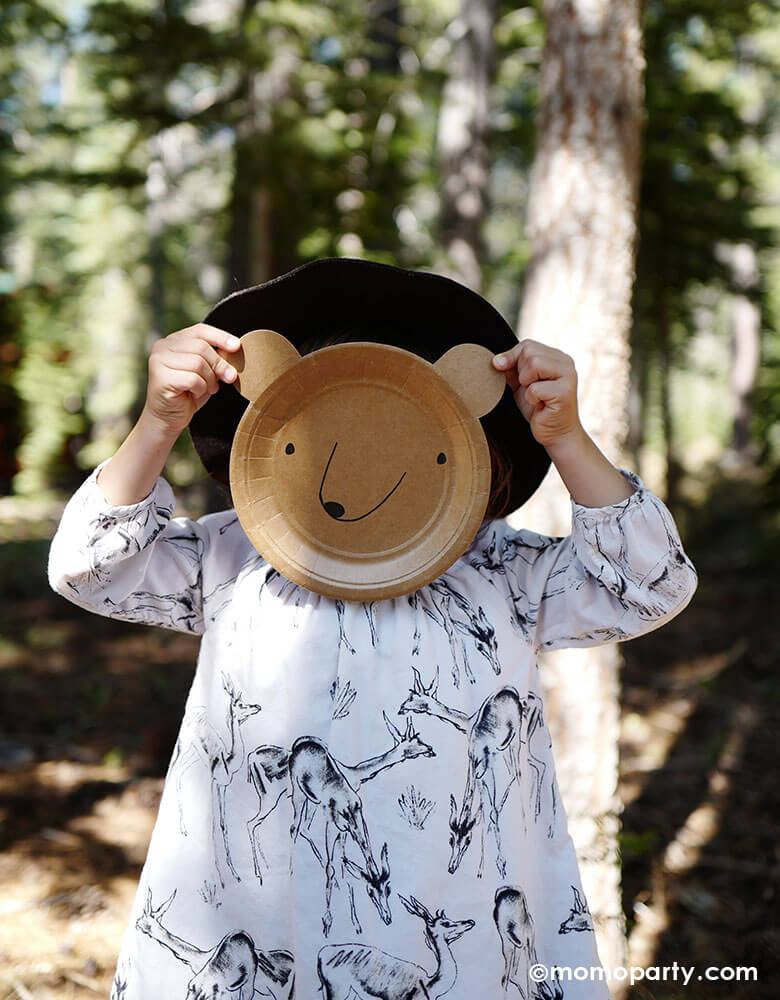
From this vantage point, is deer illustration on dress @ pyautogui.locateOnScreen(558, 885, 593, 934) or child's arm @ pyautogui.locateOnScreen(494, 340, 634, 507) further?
deer illustration on dress @ pyautogui.locateOnScreen(558, 885, 593, 934)

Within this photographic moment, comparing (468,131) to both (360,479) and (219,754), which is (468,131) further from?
(219,754)

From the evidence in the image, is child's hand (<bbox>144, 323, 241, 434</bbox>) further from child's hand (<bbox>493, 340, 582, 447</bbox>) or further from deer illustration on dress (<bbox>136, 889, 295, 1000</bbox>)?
deer illustration on dress (<bbox>136, 889, 295, 1000</bbox>)

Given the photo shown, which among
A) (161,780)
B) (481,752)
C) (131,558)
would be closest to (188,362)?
(131,558)

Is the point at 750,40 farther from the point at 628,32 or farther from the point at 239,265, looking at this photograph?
the point at 628,32

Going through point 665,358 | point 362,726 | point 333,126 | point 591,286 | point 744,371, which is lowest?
point 744,371

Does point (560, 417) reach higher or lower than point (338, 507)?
higher

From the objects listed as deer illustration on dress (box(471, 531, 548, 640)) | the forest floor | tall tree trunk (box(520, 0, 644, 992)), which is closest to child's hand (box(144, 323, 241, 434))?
deer illustration on dress (box(471, 531, 548, 640))

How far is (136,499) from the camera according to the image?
1.37 m

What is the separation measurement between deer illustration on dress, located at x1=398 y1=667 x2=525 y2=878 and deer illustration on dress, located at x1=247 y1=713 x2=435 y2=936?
0.06m

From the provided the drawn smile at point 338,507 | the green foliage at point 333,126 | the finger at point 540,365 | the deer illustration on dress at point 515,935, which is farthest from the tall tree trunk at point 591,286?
the green foliage at point 333,126

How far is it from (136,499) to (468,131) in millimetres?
6562

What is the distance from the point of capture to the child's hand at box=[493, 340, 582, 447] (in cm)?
132

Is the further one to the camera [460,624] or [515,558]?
[515,558]

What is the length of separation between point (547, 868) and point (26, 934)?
2197 mm
